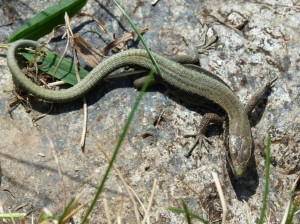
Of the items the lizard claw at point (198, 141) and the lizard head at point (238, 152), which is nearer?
the lizard head at point (238, 152)

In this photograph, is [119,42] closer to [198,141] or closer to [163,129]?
→ [163,129]

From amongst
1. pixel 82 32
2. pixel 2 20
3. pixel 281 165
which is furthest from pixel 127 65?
pixel 281 165

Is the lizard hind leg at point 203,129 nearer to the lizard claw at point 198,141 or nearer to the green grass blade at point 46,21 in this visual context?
the lizard claw at point 198,141

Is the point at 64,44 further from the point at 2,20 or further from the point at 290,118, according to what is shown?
the point at 290,118

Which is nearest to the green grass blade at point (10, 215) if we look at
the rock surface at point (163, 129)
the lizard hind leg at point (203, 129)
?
the rock surface at point (163, 129)

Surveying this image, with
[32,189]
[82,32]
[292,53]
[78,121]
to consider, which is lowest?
[32,189]

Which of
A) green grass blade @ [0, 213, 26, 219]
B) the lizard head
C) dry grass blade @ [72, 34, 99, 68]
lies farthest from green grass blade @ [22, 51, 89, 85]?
the lizard head

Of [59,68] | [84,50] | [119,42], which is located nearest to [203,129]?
[119,42]

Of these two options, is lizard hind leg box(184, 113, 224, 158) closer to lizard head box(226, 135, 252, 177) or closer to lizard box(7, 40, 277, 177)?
lizard box(7, 40, 277, 177)
